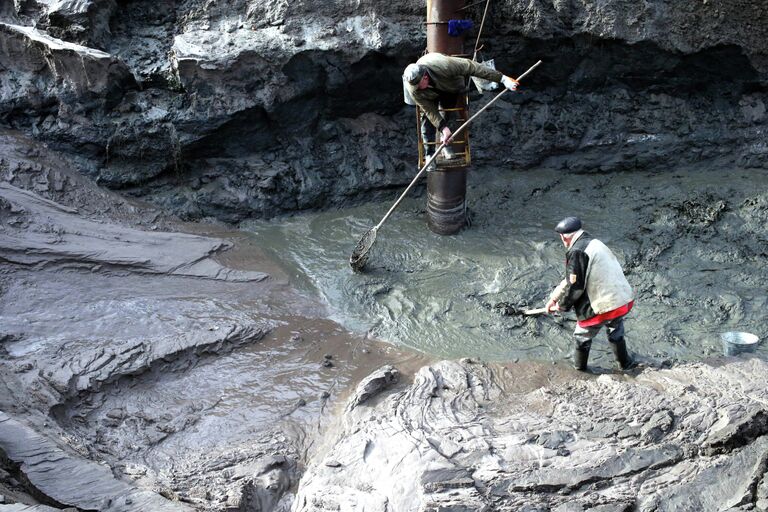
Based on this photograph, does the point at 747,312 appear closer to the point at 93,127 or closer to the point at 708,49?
the point at 708,49

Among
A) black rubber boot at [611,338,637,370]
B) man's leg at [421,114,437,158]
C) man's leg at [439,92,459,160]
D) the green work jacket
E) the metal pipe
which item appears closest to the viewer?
black rubber boot at [611,338,637,370]

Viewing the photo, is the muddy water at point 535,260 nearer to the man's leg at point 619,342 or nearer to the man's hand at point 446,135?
the man's leg at point 619,342

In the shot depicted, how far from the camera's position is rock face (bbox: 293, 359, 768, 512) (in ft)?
11.1

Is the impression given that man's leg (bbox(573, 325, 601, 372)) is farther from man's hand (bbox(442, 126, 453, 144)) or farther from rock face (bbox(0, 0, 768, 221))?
rock face (bbox(0, 0, 768, 221))

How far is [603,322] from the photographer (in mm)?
5000

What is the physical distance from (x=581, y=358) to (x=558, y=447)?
4.75ft

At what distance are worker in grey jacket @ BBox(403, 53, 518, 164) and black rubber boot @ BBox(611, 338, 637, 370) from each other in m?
2.62

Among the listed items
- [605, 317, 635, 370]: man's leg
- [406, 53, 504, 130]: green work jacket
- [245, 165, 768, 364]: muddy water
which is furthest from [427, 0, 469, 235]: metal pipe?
[605, 317, 635, 370]: man's leg

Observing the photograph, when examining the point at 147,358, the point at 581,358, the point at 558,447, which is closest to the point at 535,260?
the point at 581,358

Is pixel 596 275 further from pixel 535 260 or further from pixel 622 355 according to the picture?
pixel 535 260

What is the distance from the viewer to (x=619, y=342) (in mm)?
5090

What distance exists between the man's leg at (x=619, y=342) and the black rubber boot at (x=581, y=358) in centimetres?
22

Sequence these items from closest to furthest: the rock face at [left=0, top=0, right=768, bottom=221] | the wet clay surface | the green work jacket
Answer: the wet clay surface, the green work jacket, the rock face at [left=0, top=0, right=768, bottom=221]

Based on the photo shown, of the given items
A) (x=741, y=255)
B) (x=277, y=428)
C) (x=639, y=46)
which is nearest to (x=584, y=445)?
(x=277, y=428)
